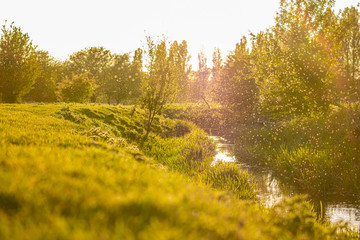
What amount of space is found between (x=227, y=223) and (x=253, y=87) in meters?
28.2

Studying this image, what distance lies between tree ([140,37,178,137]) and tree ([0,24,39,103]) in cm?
1897

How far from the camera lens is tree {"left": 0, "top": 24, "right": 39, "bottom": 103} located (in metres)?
28.3

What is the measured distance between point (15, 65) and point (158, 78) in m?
20.9

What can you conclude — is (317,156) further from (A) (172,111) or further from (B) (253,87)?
(A) (172,111)

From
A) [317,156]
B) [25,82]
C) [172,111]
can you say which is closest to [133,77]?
[172,111]

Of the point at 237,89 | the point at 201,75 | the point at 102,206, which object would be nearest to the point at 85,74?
the point at 237,89

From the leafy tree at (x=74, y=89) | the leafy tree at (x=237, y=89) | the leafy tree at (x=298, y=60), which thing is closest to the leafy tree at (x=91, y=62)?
the leafy tree at (x=74, y=89)

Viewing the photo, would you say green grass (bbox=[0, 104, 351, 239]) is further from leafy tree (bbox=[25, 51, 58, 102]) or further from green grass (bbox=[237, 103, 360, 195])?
leafy tree (bbox=[25, 51, 58, 102])

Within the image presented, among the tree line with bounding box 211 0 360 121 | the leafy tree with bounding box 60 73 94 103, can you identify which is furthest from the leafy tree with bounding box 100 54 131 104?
the tree line with bounding box 211 0 360 121

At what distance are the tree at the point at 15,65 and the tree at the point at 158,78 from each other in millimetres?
18975

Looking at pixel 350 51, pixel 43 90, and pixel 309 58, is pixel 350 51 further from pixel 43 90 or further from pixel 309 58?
pixel 43 90

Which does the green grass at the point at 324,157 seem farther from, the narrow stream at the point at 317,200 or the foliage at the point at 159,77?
the foliage at the point at 159,77

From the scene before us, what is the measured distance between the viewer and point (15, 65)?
29.0 metres

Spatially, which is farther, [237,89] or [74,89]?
[74,89]
